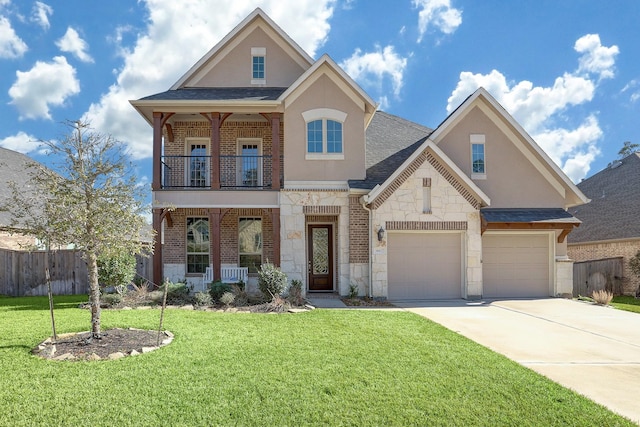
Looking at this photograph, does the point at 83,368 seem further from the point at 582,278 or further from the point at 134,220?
the point at 582,278

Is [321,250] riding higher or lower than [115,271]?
higher

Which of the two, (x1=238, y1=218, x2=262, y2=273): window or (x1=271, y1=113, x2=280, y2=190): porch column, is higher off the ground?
(x1=271, y1=113, x2=280, y2=190): porch column

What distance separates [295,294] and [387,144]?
26.6 feet

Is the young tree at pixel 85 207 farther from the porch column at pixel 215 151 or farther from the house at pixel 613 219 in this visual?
the house at pixel 613 219

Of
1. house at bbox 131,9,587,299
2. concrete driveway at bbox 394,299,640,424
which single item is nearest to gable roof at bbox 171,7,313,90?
house at bbox 131,9,587,299

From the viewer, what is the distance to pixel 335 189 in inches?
546

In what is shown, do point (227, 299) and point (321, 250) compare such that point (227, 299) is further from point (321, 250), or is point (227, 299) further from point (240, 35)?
point (240, 35)

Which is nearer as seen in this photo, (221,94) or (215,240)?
(215,240)

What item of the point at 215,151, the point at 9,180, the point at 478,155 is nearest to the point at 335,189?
the point at 215,151

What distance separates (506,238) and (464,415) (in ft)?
37.7

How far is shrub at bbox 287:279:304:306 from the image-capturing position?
1170 cm

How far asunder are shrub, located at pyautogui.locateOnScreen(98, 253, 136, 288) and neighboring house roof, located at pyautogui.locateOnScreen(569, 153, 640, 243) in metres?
20.6

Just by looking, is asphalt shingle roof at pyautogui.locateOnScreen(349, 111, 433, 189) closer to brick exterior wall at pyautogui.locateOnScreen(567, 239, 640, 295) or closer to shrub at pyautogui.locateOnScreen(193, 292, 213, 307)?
shrub at pyautogui.locateOnScreen(193, 292, 213, 307)

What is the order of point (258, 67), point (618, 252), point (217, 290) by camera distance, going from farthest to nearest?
point (618, 252) < point (258, 67) < point (217, 290)
